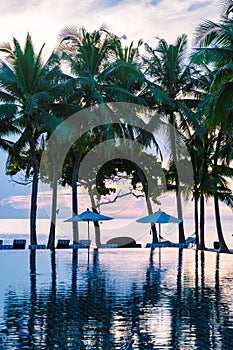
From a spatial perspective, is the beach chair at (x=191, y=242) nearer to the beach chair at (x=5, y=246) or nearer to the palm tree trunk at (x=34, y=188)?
the palm tree trunk at (x=34, y=188)

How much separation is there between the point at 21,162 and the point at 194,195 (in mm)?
9703

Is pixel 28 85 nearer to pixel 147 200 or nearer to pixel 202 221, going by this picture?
pixel 147 200

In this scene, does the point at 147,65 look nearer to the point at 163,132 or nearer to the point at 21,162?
the point at 163,132

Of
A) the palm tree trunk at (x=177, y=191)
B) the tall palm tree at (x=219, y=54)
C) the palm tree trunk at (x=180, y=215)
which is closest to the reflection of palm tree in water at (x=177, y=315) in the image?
the tall palm tree at (x=219, y=54)

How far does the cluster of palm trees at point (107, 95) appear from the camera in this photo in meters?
28.3

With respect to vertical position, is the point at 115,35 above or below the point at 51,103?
above

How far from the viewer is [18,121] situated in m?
29.1

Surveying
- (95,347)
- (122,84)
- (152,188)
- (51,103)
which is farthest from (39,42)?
(95,347)

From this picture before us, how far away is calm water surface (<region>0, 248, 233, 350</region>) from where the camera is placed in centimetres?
836

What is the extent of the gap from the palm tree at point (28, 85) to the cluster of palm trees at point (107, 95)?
4 cm

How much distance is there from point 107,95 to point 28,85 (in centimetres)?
378

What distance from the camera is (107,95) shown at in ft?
98.0

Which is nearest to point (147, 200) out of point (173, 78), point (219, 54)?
point (173, 78)

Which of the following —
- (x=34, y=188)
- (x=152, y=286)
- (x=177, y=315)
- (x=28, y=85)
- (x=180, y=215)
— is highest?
(x=28, y=85)
